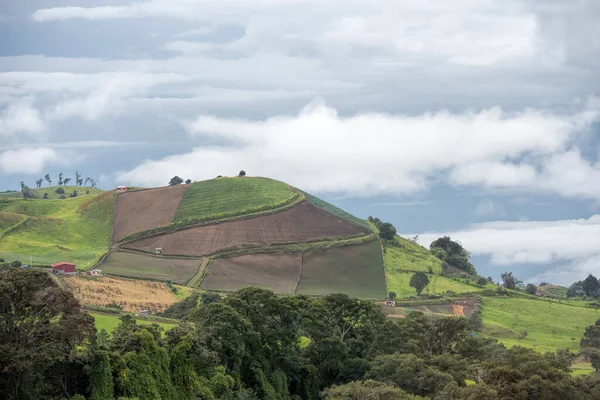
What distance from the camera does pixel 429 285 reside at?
18350 cm

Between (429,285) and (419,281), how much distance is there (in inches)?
233

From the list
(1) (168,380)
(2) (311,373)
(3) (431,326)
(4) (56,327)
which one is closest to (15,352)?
(4) (56,327)

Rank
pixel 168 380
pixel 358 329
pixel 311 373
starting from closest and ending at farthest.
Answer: pixel 168 380 < pixel 311 373 < pixel 358 329

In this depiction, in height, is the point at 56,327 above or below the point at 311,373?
above

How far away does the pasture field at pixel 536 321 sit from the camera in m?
149

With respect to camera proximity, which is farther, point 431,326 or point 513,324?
point 513,324

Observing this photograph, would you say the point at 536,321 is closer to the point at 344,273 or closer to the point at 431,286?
the point at 431,286

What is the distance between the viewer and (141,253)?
183m

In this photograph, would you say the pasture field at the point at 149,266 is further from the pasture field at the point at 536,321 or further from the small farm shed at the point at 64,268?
the pasture field at the point at 536,321

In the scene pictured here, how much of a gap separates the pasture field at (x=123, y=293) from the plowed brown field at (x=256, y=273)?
1472cm

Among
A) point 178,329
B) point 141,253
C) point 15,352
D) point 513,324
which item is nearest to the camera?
point 15,352

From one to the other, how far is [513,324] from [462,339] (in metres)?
61.5

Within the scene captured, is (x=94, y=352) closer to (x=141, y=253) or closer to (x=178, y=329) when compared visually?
(x=178, y=329)

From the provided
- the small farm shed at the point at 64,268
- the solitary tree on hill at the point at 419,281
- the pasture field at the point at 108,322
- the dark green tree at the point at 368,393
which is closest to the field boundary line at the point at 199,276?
the small farm shed at the point at 64,268
